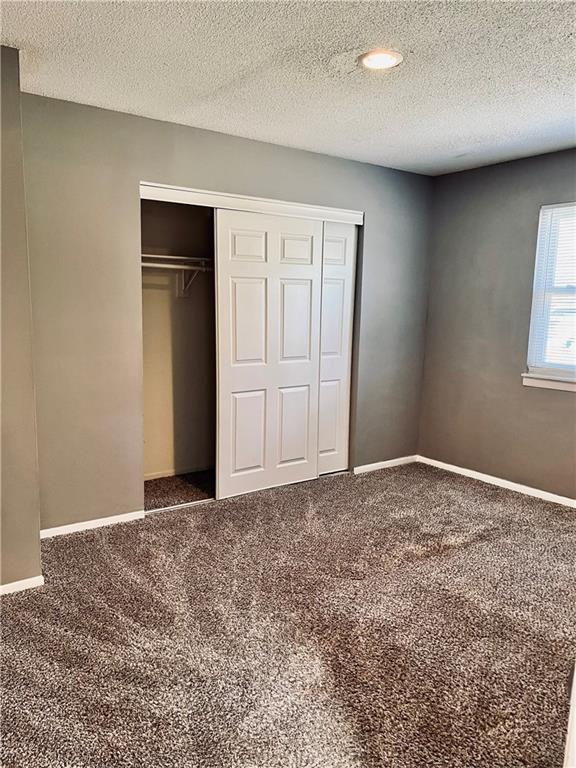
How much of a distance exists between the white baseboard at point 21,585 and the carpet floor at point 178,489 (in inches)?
41.4

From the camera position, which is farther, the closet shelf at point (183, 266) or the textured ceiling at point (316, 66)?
the closet shelf at point (183, 266)

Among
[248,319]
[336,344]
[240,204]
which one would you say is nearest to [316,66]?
[240,204]

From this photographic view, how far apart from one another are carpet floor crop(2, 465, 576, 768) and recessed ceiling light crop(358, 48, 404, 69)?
2458 mm

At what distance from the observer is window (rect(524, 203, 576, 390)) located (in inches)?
153

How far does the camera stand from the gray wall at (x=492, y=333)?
4031mm

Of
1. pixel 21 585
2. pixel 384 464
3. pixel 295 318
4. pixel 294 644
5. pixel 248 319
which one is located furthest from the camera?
pixel 384 464

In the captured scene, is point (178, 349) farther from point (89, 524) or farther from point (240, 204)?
point (89, 524)

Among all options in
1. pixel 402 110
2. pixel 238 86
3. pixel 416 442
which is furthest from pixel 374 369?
pixel 238 86

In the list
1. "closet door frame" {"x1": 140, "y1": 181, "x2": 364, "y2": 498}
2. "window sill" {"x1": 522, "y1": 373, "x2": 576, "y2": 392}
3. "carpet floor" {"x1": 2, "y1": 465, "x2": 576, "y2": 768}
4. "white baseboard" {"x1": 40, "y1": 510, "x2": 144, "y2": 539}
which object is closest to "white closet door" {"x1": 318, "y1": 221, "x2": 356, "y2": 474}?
"closet door frame" {"x1": 140, "y1": 181, "x2": 364, "y2": 498}

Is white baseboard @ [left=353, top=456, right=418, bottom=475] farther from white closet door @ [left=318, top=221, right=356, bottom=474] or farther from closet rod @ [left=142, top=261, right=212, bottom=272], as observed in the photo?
closet rod @ [left=142, top=261, right=212, bottom=272]

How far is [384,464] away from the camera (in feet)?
15.9

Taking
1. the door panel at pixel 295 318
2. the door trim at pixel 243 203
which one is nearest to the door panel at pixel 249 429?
the door panel at pixel 295 318

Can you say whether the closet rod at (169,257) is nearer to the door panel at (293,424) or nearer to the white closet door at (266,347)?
the white closet door at (266,347)

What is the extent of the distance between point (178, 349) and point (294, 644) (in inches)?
105
